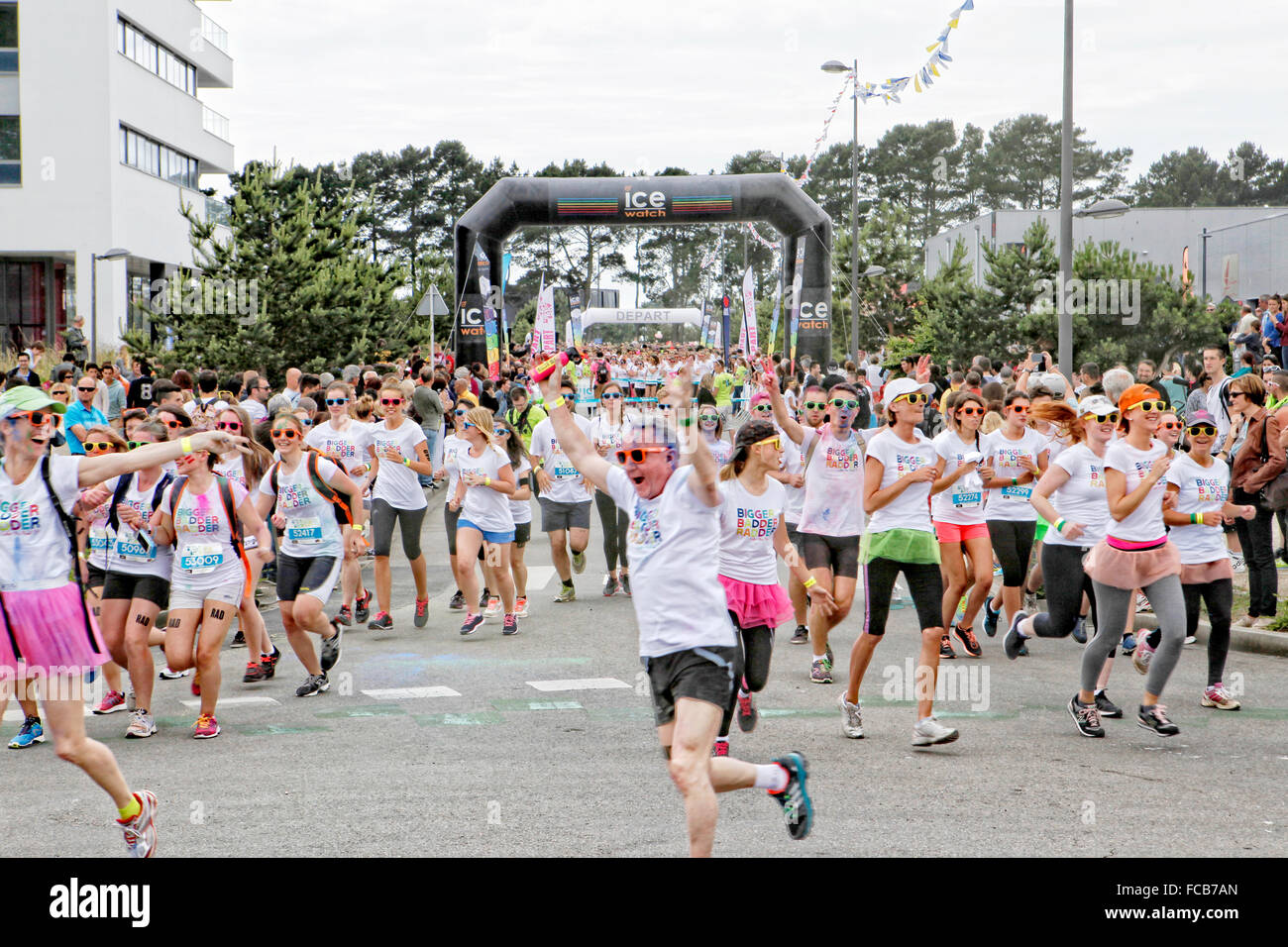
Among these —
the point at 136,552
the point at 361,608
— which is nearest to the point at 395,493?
the point at 361,608

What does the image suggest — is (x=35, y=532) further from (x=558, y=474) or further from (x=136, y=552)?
(x=558, y=474)

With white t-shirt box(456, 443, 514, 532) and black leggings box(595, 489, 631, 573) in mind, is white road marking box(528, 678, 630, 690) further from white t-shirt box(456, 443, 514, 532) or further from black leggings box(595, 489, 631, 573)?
black leggings box(595, 489, 631, 573)

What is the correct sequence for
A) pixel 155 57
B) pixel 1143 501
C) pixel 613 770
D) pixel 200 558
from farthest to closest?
pixel 155 57
pixel 200 558
pixel 1143 501
pixel 613 770

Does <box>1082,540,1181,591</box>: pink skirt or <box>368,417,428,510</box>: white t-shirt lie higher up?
<box>368,417,428,510</box>: white t-shirt

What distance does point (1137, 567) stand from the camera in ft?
24.5

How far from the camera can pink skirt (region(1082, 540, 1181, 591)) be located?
7.46 metres

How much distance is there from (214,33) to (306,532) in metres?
50.1

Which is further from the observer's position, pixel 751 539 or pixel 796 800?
pixel 751 539

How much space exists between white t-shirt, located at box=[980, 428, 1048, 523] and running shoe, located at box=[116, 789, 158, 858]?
6.35m

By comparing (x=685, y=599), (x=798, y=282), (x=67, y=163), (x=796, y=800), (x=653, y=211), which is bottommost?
(x=796, y=800)

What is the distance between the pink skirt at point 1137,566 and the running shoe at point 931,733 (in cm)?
131

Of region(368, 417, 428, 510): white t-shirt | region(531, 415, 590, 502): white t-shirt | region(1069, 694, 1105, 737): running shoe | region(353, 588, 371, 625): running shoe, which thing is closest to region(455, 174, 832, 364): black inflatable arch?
region(531, 415, 590, 502): white t-shirt

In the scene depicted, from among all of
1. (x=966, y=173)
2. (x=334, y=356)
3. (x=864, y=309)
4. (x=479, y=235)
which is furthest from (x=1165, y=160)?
(x=334, y=356)
